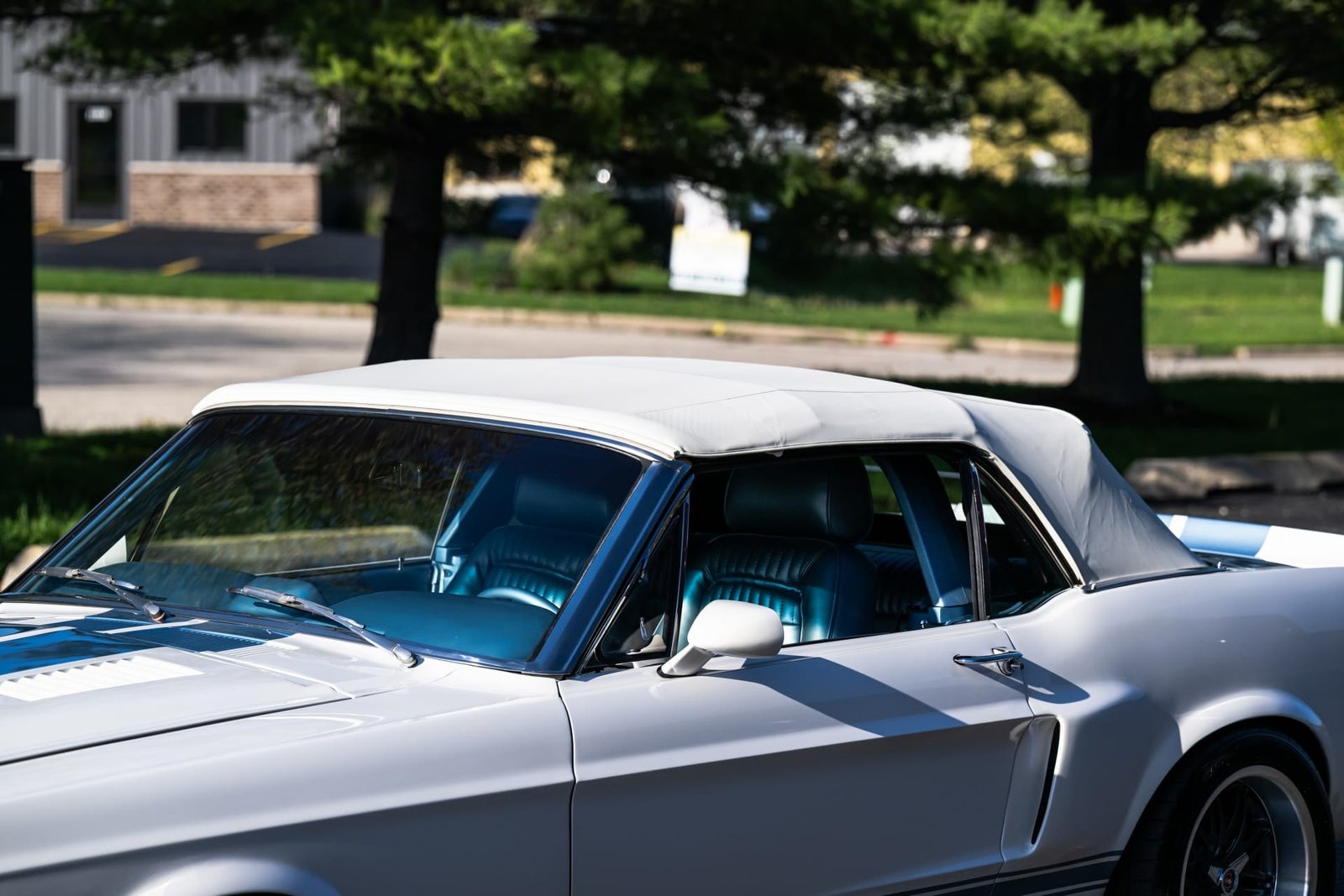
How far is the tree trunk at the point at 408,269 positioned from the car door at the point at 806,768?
8657 mm

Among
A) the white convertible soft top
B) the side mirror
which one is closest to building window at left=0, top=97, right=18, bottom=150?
the white convertible soft top

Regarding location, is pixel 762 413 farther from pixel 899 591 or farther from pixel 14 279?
pixel 14 279

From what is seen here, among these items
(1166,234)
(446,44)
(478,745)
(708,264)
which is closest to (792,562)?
(478,745)

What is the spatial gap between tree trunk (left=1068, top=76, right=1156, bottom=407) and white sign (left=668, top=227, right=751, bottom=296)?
1471cm

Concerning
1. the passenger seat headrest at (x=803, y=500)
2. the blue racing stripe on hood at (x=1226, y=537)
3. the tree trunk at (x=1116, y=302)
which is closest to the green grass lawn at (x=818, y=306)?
the tree trunk at (x=1116, y=302)

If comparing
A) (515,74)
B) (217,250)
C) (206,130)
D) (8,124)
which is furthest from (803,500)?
(8,124)

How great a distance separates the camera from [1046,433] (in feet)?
13.8

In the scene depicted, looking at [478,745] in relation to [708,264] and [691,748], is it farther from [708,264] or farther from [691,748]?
[708,264]

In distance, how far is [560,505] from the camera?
12.0ft

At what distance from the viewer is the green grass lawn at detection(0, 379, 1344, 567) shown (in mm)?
9180

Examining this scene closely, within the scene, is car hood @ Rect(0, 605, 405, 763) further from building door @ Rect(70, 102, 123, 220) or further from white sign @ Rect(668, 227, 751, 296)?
building door @ Rect(70, 102, 123, 220)

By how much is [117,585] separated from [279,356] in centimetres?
1666

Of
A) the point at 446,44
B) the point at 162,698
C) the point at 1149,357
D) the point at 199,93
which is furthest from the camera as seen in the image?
the point at 199,93

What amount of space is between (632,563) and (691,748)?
363 millimetres
